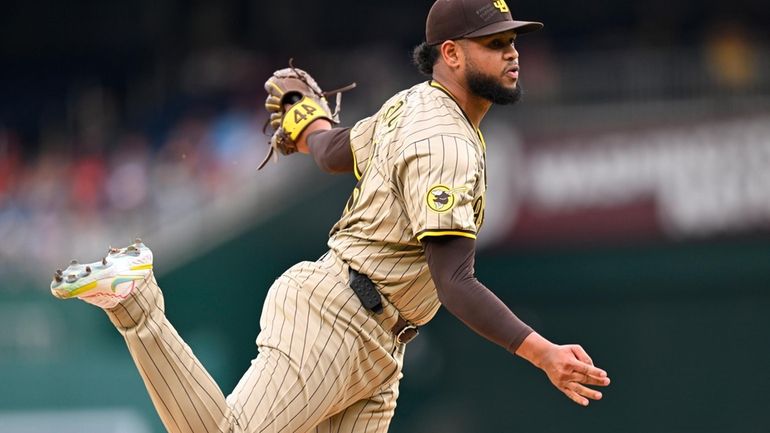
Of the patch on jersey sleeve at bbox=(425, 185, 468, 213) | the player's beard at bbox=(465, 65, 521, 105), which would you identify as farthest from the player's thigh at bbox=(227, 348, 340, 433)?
the player's beard at bbox=(465, 65, 521, 105)

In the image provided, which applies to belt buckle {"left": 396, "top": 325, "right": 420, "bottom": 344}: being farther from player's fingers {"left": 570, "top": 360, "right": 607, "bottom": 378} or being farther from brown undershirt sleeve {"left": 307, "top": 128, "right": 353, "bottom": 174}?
player's fingers {"left": 570, "top": 360, "right": 607, "bottom": 378}

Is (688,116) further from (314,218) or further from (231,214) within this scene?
(231,214)

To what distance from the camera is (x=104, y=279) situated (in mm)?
3672

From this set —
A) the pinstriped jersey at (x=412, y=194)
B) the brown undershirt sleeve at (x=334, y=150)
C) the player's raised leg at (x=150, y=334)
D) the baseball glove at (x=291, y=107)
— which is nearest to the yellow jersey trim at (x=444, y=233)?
the pinstriped jersey at (x=412, y=194)

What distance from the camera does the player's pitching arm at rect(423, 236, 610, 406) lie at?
3711mm

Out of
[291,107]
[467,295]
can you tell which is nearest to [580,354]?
[467,295]

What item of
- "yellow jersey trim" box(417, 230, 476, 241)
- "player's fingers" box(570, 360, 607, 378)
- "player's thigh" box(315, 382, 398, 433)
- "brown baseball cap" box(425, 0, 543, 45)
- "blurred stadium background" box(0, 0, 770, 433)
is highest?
"brown baseball cap" box(425, 0, 543, 45)

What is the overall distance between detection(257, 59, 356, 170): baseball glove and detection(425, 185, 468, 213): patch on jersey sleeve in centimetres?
133

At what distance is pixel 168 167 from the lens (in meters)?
10.7

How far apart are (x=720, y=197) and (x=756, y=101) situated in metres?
0.77

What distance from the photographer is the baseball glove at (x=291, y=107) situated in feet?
16.8

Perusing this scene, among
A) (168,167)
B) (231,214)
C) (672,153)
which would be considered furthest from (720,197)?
(168,167)

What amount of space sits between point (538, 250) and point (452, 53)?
229 inches

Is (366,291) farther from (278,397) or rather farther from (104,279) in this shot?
(104,279)
